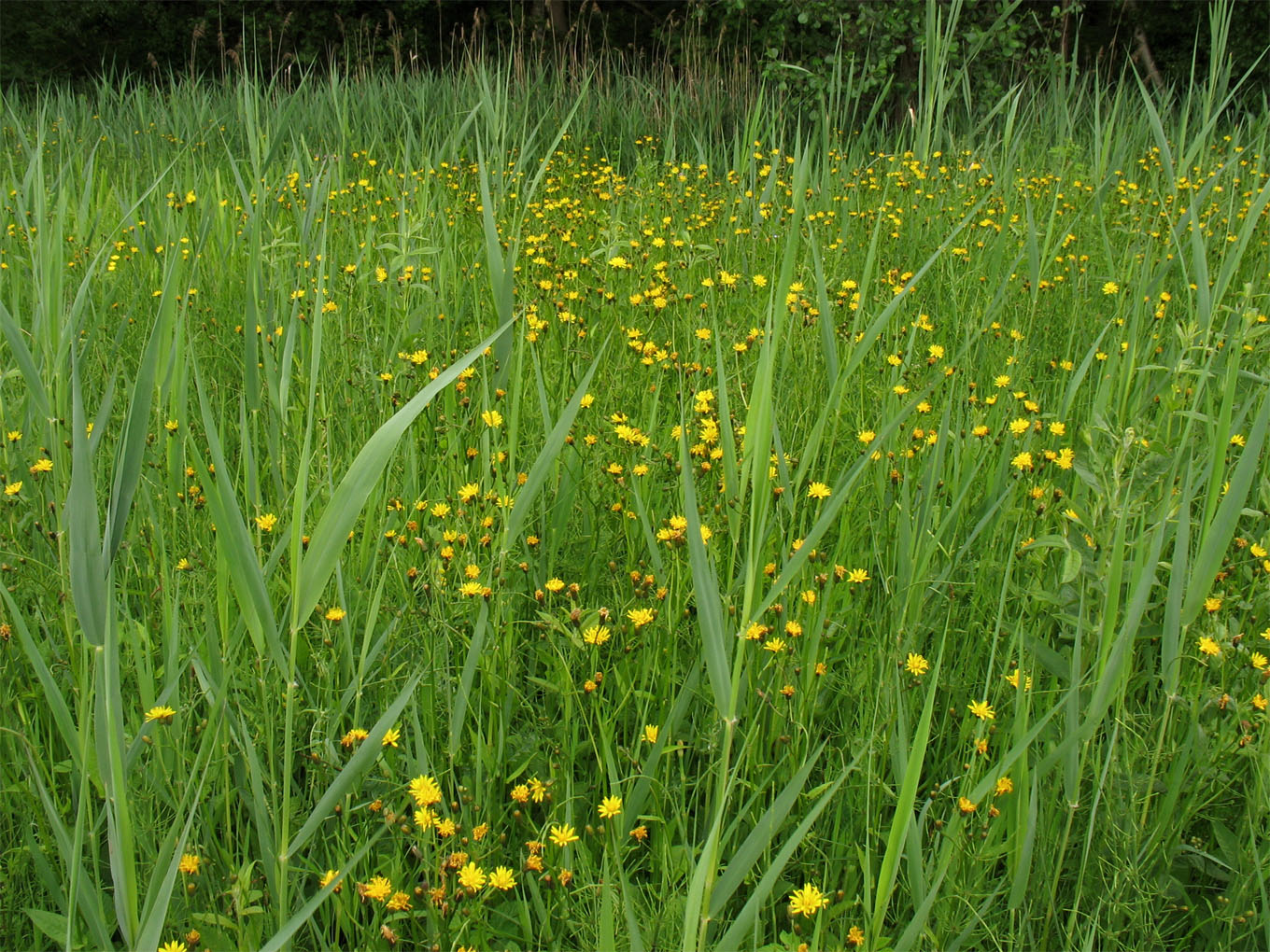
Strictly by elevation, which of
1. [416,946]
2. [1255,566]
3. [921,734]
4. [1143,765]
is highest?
[921,734]

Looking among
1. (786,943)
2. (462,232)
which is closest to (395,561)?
(786,943)

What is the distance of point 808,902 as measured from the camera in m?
1.07

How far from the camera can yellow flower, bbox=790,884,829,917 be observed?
1.06m

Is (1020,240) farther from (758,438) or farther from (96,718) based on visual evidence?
(96,718)

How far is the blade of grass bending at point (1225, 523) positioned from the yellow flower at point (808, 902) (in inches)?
20.8

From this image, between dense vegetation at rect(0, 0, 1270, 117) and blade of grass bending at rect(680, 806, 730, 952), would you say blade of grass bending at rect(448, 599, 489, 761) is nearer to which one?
blade of grass bending at rect(680, 806, 730, 952)

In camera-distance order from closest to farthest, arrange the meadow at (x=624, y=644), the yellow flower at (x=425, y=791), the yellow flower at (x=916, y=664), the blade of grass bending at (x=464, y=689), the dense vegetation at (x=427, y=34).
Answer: the meadow at (x=624, y=644) → the yellow flower at (x=425, y=791) → the blade of grass bending at (x=464, y=689) → the yellow flower at (x=916, y=664) → the dense vegetation at (x=427, y=34)

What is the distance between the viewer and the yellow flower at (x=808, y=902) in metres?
1.06

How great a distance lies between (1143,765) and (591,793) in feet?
2.44

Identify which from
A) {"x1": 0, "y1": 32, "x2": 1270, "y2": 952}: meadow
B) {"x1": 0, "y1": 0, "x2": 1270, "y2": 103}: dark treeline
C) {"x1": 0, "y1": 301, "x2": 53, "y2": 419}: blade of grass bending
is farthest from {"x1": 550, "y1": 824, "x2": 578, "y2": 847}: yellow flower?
{"x1": 0, "y1": 0, "x2": 1270, "y2": 103}: dark treeline

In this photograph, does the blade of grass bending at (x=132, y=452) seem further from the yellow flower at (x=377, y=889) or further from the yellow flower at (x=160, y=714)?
the yellow flower at (x=377, y=889)

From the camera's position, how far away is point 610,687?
4.91 feet

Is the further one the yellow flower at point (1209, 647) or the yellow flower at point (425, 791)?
the yellow flower at point (1209, 647)

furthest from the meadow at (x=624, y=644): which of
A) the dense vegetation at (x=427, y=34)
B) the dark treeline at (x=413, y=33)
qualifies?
the dark treeline at (x=413, y=33)
